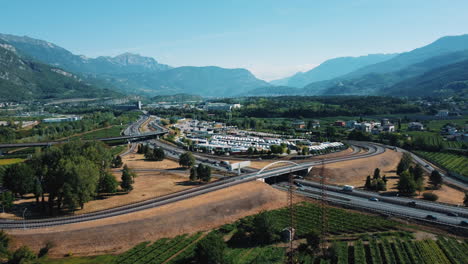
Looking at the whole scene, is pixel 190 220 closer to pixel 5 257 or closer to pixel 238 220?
pixel 238 220

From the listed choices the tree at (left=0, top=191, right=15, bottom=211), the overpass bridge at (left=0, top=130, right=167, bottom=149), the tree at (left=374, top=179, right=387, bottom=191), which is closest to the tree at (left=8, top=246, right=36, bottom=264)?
the tree at (left=0, top=191, right=15, bottom=211)

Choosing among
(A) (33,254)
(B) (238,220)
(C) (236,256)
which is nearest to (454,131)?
(B) (238,220)

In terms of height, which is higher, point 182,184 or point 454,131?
point 454,131

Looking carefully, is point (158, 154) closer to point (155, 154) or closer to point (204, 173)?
point (155, 154)

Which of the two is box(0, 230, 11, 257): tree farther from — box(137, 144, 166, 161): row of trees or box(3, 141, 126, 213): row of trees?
box(137, 144, 166, 161): row of trees

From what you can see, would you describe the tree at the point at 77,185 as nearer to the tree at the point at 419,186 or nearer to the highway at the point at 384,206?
the highway at the point at 384,206

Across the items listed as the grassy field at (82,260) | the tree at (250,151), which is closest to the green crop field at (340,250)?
the grassy field at (82,260)

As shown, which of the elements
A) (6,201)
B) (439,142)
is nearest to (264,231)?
(6,201)
